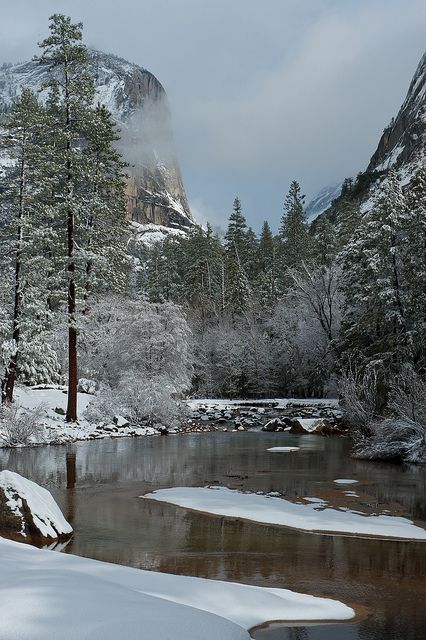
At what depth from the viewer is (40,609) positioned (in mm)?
4348

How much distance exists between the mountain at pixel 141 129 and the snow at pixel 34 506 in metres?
133

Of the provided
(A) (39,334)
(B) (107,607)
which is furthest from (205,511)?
(A) (39,334)

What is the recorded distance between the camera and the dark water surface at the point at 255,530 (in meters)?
7.07

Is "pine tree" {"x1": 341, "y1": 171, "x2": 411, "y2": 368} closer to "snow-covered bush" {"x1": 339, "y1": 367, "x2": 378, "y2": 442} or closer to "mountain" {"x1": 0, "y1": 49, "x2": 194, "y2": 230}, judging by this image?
"snow-covered bush" {"x1": 339, "y1": 367, "x2": 378, "y2": 442}

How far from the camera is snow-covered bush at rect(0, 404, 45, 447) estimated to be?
2087 centimetres

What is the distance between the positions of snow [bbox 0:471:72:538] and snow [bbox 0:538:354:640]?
2003 mm

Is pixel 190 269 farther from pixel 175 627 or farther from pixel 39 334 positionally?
pixel 175 627

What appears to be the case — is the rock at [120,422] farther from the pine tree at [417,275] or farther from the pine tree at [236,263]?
the pine tree at [236,263]

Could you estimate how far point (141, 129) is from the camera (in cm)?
16025

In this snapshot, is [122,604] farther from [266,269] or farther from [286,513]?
[266,269]

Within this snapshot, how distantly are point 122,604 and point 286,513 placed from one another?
279 inches

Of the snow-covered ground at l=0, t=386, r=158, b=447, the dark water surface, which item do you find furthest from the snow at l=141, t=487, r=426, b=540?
the snow-covered ground at l=0, t=386, r=158, b=447

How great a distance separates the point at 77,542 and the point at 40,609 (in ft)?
16.8

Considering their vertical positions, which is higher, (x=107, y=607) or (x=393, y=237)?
(x=393, y=237)
